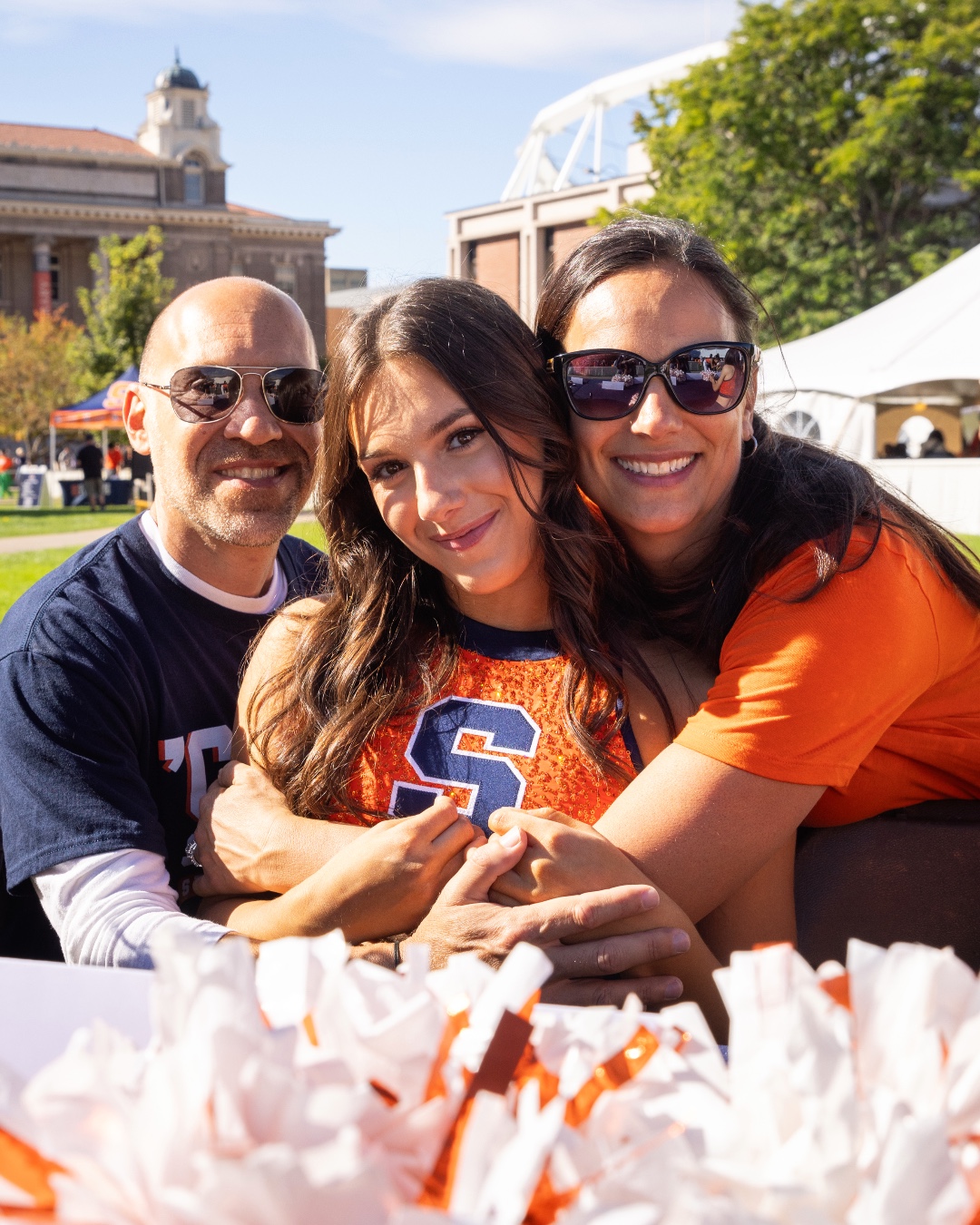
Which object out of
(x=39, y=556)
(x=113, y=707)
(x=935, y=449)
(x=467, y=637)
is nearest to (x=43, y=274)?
(x=39, y=556)

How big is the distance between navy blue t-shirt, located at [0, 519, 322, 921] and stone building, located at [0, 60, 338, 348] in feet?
197

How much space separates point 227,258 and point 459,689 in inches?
2697

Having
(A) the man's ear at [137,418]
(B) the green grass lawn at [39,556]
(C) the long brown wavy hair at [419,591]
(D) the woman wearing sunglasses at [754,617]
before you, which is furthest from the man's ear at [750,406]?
(B) the green grass lawn at [39,556]

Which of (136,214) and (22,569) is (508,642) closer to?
(22,569)

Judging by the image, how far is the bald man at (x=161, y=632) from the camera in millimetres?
2436

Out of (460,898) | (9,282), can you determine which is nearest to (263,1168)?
(460,898)

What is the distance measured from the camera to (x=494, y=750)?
2.37 meters

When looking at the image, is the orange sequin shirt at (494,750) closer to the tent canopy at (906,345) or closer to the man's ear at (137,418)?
the man's ear at (137,418)

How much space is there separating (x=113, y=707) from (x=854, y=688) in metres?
1.51

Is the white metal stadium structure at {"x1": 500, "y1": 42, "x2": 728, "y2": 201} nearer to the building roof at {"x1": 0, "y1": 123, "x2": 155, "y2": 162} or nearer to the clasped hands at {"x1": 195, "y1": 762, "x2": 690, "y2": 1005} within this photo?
the building roof at {"x1": 0, "y1": 123, "x2": 155, "y2": 162}

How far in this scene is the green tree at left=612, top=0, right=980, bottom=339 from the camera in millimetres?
23875

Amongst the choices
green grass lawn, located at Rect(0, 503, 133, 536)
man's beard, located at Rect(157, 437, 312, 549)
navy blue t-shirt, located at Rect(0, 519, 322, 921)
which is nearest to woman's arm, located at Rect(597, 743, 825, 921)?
navy blue t-shirt, located at Rect(0, 519, 322, 921)

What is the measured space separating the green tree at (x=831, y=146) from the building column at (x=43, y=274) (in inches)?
1717

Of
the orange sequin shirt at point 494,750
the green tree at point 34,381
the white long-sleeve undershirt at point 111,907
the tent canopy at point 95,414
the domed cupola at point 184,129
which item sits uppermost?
the domed cupola at point 184,129
